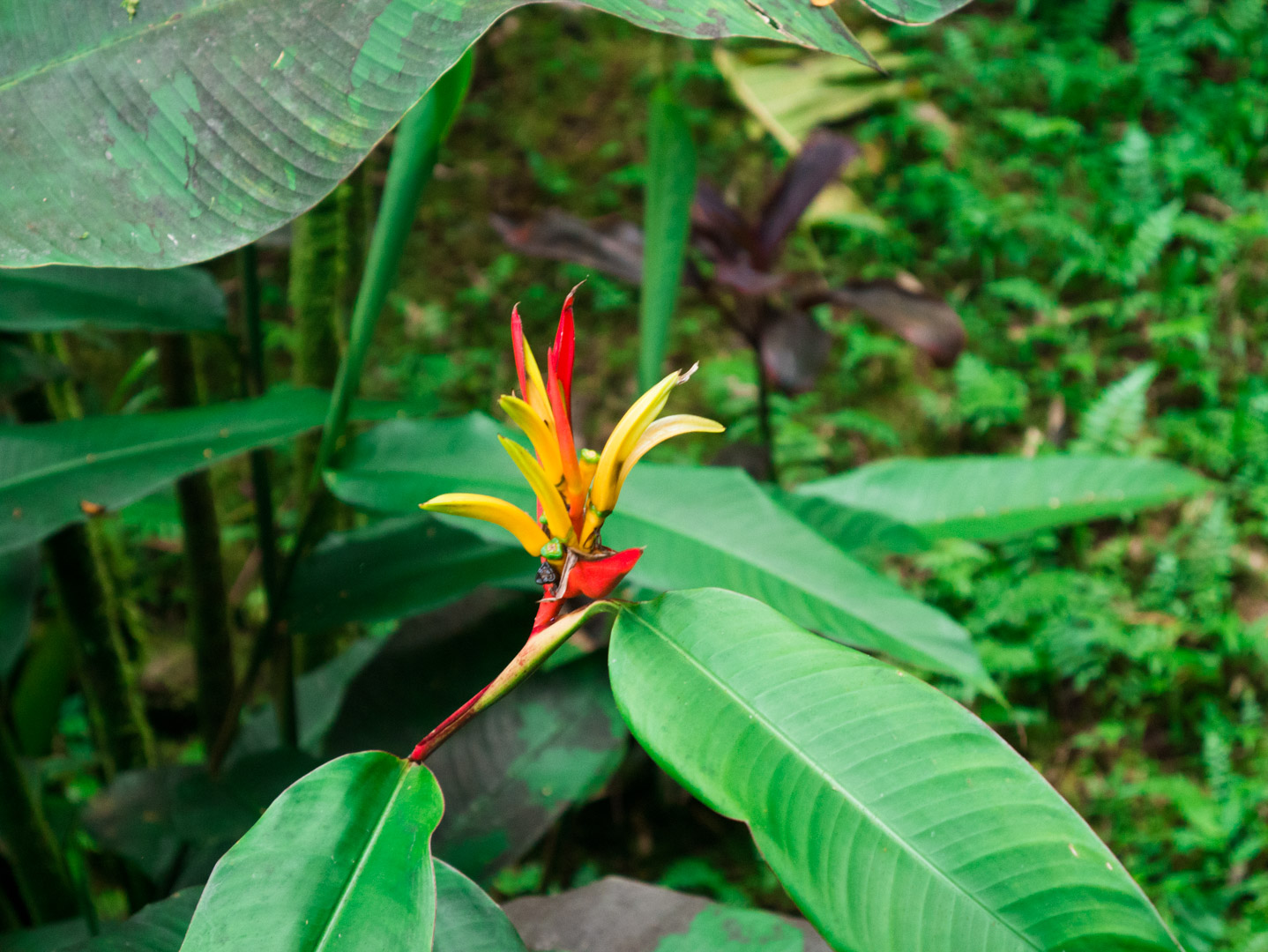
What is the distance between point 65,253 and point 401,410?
37cm

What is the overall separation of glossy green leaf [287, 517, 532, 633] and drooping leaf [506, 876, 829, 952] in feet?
0.60

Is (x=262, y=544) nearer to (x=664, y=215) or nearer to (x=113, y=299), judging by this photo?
(x=113, y=299)

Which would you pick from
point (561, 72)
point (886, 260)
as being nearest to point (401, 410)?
point (886, 260)

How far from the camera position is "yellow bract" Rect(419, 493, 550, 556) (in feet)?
1.01

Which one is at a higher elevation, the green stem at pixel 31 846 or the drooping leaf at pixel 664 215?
the drooping leaf at pixel 664 215

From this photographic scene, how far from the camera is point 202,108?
0.34 m

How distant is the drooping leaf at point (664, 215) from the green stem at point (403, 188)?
0.60 ft

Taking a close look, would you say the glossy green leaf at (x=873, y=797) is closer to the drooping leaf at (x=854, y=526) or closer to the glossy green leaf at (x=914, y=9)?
the glossy green leaf at (x=914, y=9)

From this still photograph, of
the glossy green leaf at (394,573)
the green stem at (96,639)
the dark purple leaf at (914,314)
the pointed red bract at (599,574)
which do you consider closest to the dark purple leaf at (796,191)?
the dark purple leaf at (914,314)

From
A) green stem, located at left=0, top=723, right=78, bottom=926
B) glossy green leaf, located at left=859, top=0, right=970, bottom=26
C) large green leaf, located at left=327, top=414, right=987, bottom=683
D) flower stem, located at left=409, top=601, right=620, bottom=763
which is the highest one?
glossy green leaf, located at left=859, top=0, right=970, bottom=26

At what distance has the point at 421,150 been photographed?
0.46 meters

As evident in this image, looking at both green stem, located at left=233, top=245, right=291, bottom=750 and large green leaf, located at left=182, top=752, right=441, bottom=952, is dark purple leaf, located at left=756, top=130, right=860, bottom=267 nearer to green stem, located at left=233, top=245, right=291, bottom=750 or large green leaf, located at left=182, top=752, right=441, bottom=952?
green stem, located at left=233, top=245, right=291, bottom=750

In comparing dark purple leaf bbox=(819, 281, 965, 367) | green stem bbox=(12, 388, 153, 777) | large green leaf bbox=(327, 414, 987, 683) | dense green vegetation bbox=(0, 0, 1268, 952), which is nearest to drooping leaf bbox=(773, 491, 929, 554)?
dense green vegetation bbox=(0, 0, 1268, 952)

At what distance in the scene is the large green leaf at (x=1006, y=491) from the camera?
2.16ft
